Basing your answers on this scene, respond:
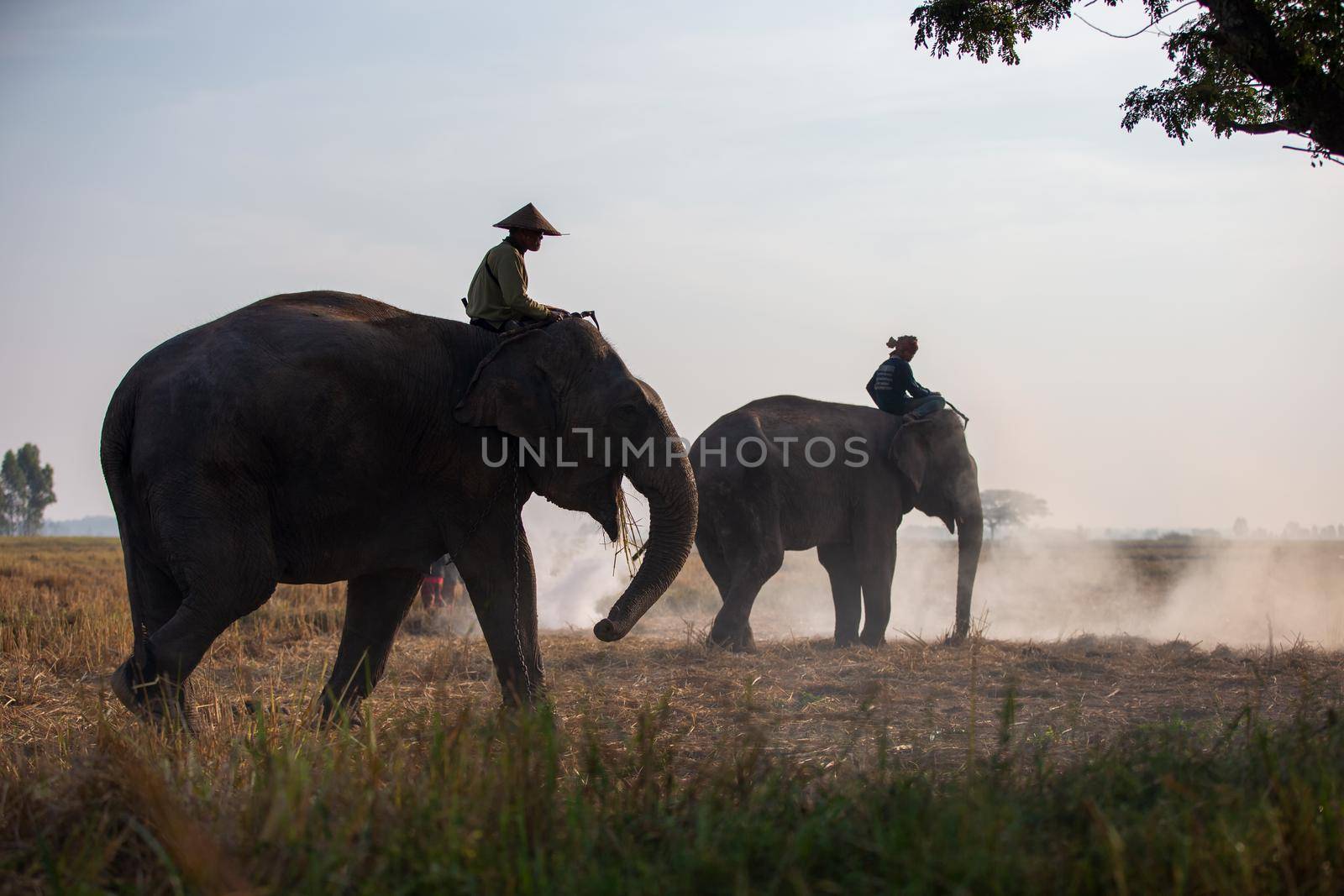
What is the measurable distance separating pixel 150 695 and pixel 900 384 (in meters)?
10.3

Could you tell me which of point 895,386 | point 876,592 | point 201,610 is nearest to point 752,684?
point 201,610

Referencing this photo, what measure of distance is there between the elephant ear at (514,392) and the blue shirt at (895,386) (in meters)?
7.69

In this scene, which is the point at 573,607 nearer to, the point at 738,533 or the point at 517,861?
the point at 738,533

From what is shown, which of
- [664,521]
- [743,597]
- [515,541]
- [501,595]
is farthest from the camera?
[743,597]

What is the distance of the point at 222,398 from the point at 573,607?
47.7 ft

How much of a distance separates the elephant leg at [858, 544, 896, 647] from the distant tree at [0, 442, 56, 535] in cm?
14933

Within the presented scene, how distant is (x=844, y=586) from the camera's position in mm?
14500

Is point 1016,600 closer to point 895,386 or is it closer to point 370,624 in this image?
point 895,386

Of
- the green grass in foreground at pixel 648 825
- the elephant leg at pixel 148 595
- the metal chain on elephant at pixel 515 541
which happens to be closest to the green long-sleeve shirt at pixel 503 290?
the metal chain on elephant at pixel 515 541

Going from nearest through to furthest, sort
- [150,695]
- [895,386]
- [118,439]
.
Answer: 1. [150,695]
2. [118,439]
3. [895,386]

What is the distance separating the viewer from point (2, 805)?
467cm

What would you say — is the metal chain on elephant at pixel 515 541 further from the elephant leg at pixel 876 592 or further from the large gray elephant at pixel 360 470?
the elephant leg at pixel 876 592

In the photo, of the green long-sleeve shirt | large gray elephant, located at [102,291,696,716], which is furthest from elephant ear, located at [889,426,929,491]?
the green long-sleeve shirt

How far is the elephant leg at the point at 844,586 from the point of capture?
552 inches
